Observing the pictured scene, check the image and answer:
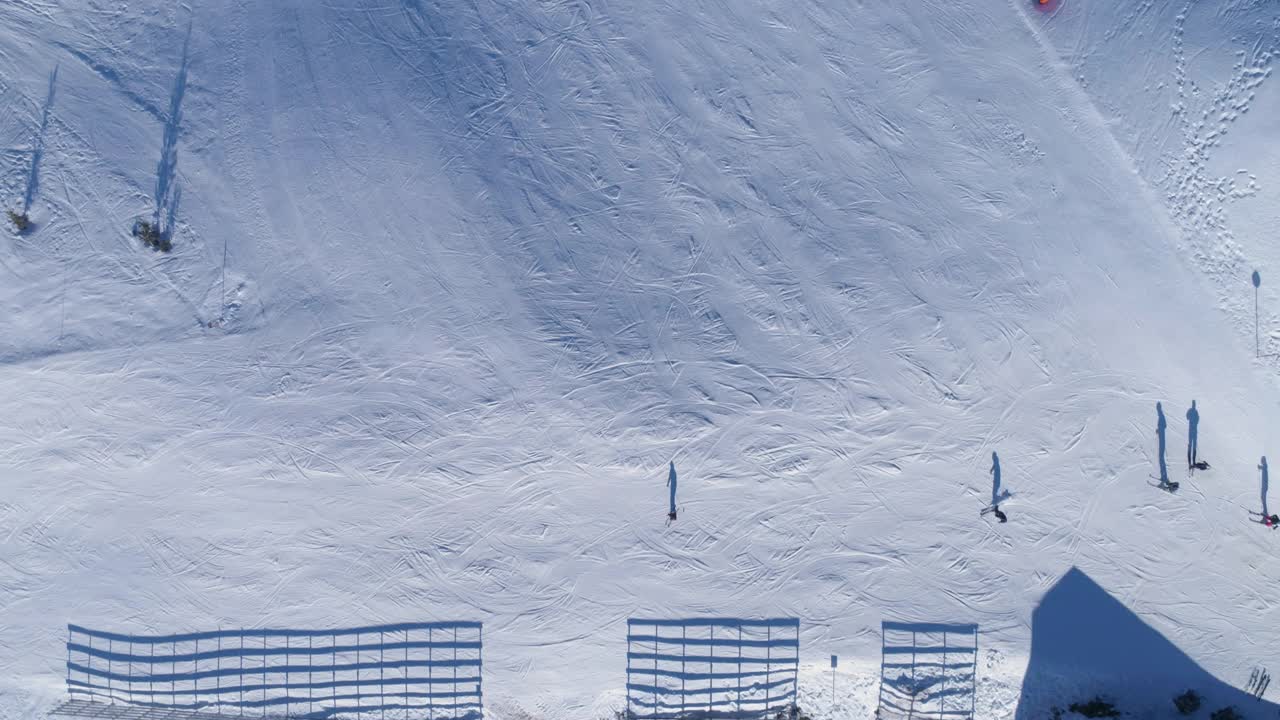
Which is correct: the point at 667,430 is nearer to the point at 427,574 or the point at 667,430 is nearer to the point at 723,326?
the point at 723,326

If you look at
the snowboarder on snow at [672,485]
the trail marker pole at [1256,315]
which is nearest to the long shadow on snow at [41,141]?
the snowboarder on snow at [672,485]

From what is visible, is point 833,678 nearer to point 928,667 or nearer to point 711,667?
point 928,667

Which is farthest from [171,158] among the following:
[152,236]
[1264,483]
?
[1264,483]

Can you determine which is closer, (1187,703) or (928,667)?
(1187,703)

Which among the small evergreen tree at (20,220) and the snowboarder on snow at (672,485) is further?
the snowboarder on snow at (672,485)

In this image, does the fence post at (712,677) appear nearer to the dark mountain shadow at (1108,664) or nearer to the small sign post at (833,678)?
the small sign post at (833,678)

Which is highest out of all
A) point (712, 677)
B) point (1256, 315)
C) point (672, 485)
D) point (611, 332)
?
point (1256, 315)
